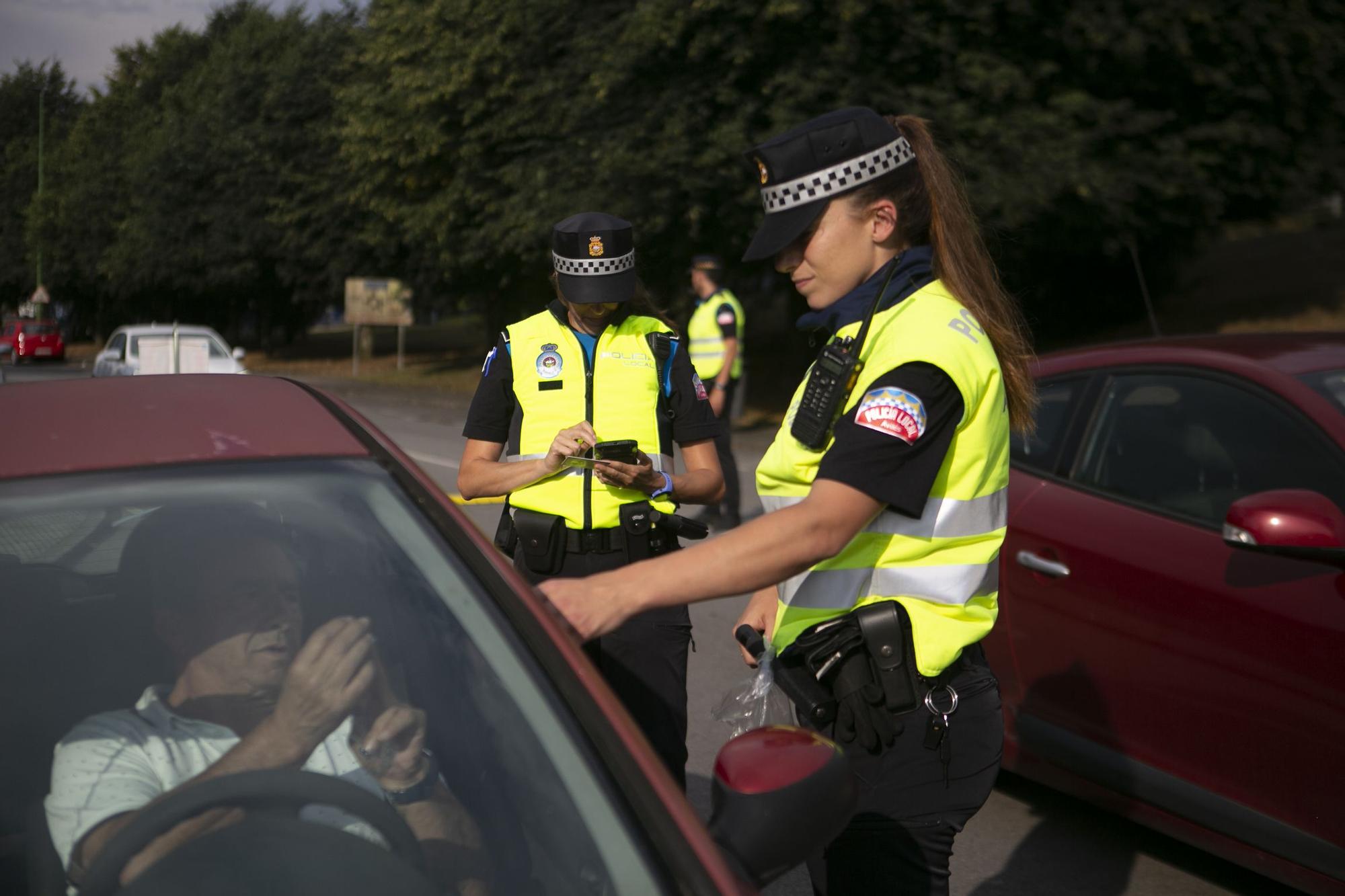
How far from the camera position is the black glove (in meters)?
2.30

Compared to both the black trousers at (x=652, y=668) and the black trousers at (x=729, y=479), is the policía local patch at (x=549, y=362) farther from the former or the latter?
the black trousers at (x=729, y=479)

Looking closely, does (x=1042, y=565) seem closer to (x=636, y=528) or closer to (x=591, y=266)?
(x=636, y=528)

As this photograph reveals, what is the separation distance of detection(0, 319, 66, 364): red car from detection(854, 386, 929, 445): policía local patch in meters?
48.4

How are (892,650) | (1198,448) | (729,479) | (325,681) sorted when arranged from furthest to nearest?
(729,479)
(1198,448)
(892,650)
(325,681)

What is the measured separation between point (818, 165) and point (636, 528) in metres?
1.60

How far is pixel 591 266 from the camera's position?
374 centimetres

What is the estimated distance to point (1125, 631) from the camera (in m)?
4.04

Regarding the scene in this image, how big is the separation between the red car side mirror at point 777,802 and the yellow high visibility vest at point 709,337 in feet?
31.8

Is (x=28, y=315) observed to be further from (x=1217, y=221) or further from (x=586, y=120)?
(x=1217, y=221)

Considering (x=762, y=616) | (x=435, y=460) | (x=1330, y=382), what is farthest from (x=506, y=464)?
(x=435, y=460)

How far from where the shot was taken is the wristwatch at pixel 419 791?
1.88m

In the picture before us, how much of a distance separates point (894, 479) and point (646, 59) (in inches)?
728

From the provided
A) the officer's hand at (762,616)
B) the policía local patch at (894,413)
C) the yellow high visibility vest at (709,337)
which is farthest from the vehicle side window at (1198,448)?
the yellow high visibility vest at (709,337)

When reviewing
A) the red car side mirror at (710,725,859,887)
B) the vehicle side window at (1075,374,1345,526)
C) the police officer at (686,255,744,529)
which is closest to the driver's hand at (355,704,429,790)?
the red car side mirror at (710,725,859,887)
